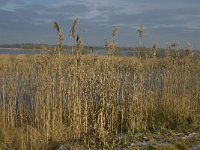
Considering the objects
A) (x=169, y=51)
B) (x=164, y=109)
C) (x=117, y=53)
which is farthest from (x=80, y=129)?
(x=169, y=51)

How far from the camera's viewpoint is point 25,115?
9.43m

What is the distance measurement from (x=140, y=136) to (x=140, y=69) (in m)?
1.63

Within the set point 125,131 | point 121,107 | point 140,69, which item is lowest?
point 125,131

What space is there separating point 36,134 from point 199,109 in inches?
178

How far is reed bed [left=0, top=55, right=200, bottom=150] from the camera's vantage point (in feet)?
24.6

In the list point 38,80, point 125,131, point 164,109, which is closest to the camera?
point 125,131

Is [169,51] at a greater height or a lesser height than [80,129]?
greater

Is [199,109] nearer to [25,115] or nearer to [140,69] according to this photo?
[140,69]

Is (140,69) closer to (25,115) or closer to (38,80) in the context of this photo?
(38,80)

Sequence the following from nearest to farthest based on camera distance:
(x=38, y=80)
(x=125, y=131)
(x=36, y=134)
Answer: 1. (x=36, y=134)
2. (x=125, y=131)
3. (x=38, y=80)

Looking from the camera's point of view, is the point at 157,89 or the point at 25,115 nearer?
the point at 25,115

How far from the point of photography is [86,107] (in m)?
7.46

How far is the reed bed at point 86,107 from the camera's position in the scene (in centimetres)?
750

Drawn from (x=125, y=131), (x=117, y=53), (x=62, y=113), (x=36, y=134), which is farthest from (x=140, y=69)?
(x=36, y=134)
